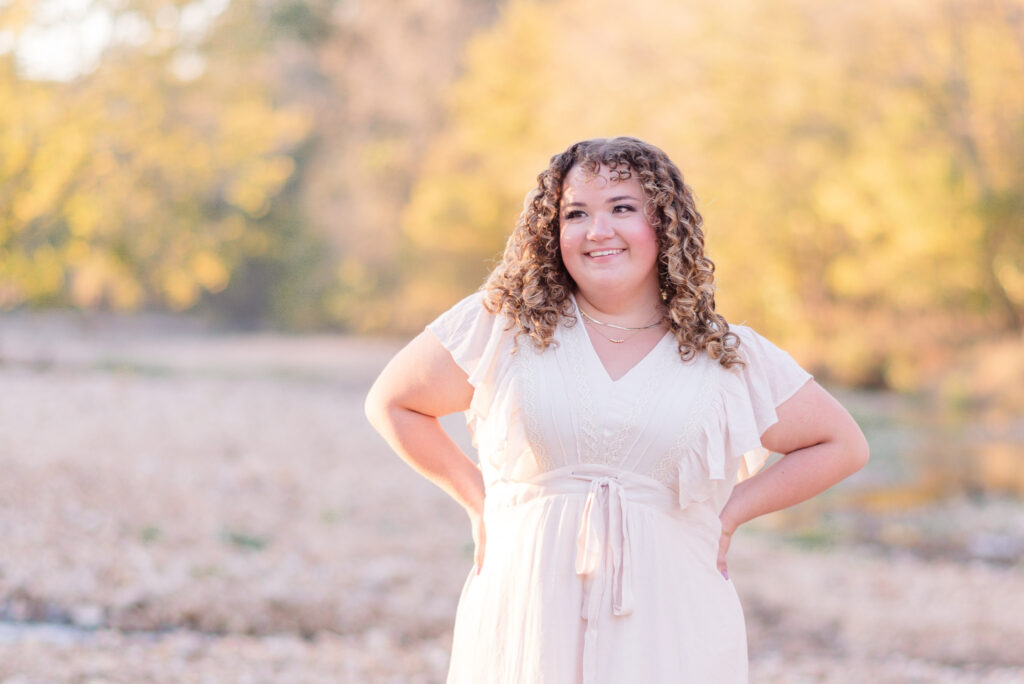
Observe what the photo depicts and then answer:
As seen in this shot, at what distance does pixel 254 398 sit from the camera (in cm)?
1540

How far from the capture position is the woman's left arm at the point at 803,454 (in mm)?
2221

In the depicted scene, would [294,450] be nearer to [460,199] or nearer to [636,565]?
[636,565]

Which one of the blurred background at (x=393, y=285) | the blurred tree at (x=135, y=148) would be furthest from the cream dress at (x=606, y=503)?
the blurred tree at (x=135, y=148)

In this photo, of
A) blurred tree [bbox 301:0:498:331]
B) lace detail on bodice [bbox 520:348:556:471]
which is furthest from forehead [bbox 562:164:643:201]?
blurred tree [bbox 301:0:498:331]

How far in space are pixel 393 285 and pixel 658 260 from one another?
31.6 meters

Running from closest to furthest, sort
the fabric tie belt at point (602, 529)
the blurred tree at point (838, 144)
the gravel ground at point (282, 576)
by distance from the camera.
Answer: the fabric tie belt at point (602, 529), the gravel ground at point (282, 576), the blurred tree at point (838, 144)

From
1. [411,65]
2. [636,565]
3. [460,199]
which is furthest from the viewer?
[411,65]

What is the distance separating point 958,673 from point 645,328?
405 cm

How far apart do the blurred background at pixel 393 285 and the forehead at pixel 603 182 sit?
2.24 meters

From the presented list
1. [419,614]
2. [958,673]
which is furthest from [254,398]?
[958,673]

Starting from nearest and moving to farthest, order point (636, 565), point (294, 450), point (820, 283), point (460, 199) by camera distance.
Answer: point (636, 565), point (294, 450), point (820, 283), point (460, 199)

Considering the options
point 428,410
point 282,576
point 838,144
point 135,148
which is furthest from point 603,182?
point 838,144

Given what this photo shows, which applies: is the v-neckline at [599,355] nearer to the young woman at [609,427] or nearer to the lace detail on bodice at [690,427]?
the young woman at [609,427]

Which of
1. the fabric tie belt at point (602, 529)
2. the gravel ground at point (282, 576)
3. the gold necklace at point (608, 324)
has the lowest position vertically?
the gravel ground at point (282, 576)
